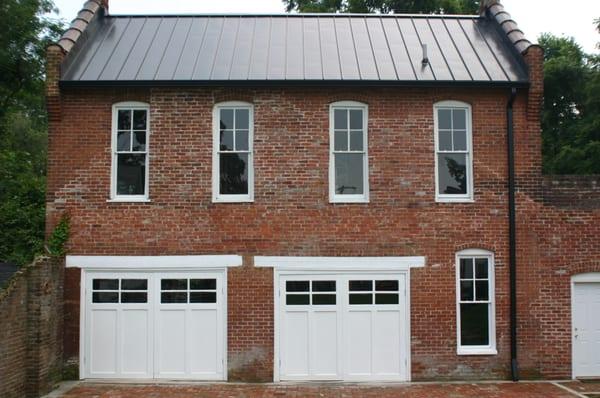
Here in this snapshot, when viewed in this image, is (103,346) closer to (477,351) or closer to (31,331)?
(31,331)

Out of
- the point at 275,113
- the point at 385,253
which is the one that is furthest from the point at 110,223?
the point at 385,253

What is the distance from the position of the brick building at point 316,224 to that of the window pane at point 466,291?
4 cm

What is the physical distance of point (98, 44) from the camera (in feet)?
42.2

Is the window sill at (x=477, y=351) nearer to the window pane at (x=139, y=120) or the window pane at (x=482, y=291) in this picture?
the window pane at (x=482, y=291)

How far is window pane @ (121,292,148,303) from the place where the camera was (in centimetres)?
1142

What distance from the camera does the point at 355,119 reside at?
11.8 m

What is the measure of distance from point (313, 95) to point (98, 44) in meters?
5.40

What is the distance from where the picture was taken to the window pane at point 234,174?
1166 centimetres

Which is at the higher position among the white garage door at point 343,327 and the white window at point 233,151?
the white window at point 233,151

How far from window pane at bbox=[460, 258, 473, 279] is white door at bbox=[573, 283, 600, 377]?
2.28 meters

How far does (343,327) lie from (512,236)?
4.05m

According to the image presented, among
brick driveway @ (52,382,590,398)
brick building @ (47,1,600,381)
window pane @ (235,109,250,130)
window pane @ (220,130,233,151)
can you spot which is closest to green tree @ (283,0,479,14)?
brick building @ (47,1,600,381)

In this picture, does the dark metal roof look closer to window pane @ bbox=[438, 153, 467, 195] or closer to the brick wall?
window pane @ bbox=[438, 153, 467, 195]

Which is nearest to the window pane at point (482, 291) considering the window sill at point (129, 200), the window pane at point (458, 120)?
the window pane at point (458, 120)
